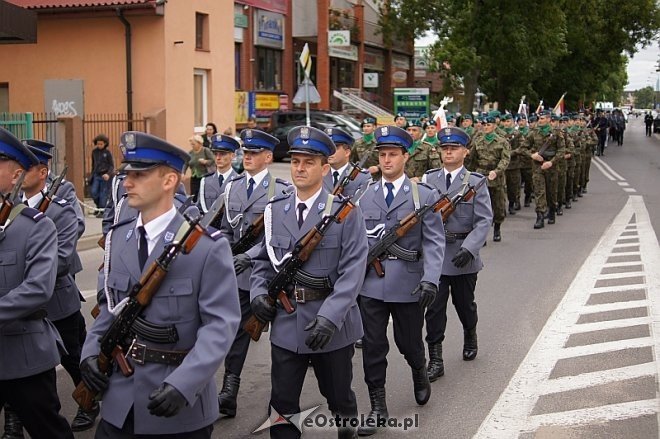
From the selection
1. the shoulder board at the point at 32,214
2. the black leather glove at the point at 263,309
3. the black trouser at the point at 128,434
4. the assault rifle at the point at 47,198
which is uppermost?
the shoulder board at the point at 32,214

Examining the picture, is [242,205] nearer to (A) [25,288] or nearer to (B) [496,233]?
(A) [25,288]

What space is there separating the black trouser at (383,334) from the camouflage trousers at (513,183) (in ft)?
43.9

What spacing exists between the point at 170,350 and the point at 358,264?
153 centimetres

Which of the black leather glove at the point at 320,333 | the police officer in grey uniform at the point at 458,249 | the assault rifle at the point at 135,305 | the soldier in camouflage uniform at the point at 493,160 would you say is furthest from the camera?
the soldier in camouflage uniform at the point at 493,160

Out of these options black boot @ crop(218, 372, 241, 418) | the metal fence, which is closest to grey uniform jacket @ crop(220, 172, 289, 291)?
black boot @ crop(218, 372, 241, 418)

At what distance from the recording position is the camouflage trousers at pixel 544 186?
57.7 feet

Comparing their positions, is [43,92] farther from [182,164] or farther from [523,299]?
[182,164]

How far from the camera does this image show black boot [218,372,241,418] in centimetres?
664

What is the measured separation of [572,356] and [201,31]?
779 inches

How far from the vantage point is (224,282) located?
4043 millimetres

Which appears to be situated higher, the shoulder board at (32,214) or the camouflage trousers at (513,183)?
the shoulder board at (32,214)

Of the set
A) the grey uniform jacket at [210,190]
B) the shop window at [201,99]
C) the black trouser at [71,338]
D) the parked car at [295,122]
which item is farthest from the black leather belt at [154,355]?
the parked car at [295,122]

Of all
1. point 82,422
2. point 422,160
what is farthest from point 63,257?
point 422,160

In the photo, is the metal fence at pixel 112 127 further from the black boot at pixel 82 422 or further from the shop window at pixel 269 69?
the black boot at pixel 82 422
